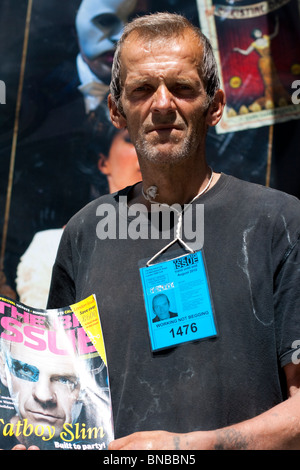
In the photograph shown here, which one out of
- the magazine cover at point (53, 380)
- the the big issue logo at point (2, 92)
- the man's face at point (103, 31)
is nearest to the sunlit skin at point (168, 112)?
the magazine cover at point (53, 380)

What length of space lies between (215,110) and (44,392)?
2.91ft

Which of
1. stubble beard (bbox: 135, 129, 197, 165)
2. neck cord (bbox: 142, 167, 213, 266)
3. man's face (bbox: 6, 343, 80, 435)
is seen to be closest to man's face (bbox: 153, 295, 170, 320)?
neck cord (bbox: 142, 167, 213, 266)

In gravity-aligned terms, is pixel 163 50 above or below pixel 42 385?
above

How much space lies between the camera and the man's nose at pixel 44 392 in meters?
1.48

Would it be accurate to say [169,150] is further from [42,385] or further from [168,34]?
[42,385]

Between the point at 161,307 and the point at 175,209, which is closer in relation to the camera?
the point at 161,307

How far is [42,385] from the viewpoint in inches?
58.6

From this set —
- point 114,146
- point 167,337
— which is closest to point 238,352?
point 167,337

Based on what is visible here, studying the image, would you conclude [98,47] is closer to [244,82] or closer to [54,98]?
[54,98]

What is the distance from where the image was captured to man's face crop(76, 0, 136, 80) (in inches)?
104

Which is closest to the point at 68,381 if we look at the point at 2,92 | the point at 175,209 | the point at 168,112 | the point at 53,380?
the point at 53,380

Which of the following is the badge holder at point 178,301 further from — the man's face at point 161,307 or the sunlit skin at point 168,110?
the sunlit skin at point 168,110

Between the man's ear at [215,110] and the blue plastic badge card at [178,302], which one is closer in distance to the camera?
the blue plastic badge card at [178,302]
